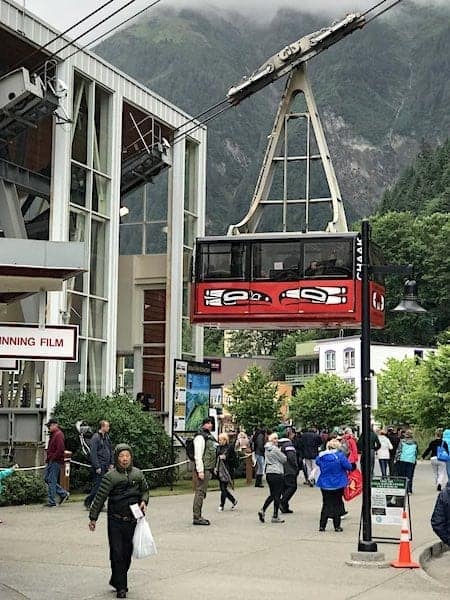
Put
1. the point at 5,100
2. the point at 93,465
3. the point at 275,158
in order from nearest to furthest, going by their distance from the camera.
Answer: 1. the point at 93,465
2. the point at 5,100
3. the point at 275,158

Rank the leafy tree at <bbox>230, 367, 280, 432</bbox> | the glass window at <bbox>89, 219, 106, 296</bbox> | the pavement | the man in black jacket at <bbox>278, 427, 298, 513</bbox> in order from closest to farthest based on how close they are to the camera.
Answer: the pavement → the man in black jacket at <bbox>278, 427, 298, 513</bbox> → the glass window at <bbox>89, 219, 106, 296</bbox> → the leafy tree at <bbox>230, 367, 280, 432</bbox>

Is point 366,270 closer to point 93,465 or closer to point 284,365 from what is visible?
point 93,465

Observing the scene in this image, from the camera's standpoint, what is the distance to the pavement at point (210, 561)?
11.0 m

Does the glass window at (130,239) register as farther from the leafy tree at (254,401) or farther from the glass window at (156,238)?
the leafy tree at (254,401)

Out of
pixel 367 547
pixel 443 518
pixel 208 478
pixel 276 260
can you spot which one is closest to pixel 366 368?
pixel 367 547

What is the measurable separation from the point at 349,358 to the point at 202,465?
73800mm

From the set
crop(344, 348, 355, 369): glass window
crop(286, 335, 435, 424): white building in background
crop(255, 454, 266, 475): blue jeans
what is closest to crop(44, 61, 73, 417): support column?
crop(255, 454, 266, 475): blue jeans

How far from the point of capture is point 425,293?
103 metres

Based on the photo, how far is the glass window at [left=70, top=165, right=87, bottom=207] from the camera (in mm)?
27734

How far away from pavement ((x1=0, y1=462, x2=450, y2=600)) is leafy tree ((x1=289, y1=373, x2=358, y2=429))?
57462 mm

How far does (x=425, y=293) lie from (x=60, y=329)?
91.2 m

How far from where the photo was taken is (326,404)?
3076 inches

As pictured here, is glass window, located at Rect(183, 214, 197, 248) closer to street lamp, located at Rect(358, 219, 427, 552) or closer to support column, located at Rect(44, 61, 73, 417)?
support column, located at Rect(44, 61, 73, 417)

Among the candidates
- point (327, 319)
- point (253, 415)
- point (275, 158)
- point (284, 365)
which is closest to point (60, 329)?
point (327, 319)
